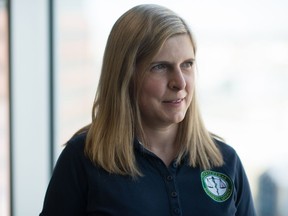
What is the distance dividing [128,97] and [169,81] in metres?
0.14

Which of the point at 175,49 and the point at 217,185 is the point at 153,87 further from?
the point at 217,185

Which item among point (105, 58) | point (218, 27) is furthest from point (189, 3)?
point (105, 58)

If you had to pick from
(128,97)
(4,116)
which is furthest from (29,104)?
(128,97)

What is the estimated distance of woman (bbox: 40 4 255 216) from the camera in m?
1.17

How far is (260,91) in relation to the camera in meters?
1.63

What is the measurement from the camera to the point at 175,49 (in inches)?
46.3

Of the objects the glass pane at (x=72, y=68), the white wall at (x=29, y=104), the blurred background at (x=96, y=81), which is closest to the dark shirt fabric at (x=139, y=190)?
the blurred background at (x=96, y=81)

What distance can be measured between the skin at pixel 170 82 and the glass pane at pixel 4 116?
3.86 feet

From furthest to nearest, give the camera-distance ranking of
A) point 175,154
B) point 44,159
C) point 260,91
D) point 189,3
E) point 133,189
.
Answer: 1. point 44,159
2. point 189,3
3. point 260,91
4. point 175,154
5. point 133,189

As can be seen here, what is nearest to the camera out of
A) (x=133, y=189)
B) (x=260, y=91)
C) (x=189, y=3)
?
(x=133, y=189)

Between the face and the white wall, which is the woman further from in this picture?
the white wall

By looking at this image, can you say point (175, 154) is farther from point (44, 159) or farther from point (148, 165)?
point (44, 159)

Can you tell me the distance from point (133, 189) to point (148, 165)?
0.29 ft

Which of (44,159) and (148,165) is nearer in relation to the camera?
(148,165)
